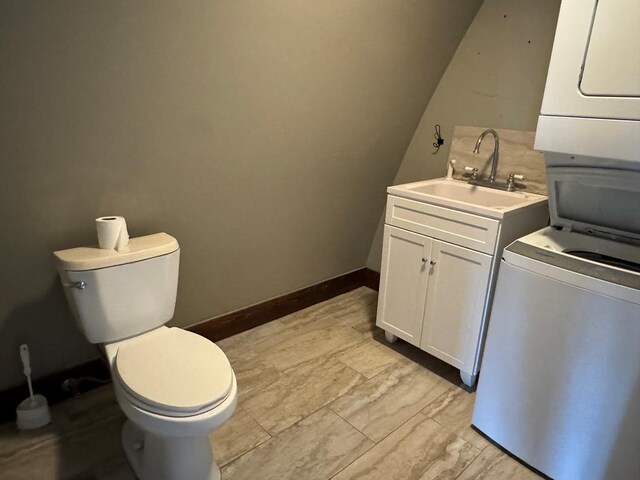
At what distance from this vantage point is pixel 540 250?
155cm

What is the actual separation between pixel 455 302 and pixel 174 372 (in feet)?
4.21

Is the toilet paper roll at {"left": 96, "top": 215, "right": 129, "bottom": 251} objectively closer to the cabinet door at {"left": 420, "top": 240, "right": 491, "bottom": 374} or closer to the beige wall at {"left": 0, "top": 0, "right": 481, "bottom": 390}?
the beige wall at {"left": 0, "top": 0, "right": 481, "bottom": 390}

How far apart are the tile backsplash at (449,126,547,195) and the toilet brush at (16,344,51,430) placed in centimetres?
229

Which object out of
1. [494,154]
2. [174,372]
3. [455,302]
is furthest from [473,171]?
[174,372]

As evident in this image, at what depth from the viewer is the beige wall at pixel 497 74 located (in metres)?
2.10

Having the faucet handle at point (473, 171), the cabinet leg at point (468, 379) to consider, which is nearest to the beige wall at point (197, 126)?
the faucet handle at point (473, 171)

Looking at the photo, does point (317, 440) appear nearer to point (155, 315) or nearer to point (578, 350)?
point (155, 315)

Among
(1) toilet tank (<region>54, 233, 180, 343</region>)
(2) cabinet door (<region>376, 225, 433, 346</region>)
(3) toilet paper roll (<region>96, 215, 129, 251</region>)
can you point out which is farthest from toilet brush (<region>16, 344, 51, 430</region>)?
(2) cabinet door (<region>376, 225, 433, 346</region>)

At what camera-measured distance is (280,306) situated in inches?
105

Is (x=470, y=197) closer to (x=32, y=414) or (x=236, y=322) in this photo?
(x=236, y=322)

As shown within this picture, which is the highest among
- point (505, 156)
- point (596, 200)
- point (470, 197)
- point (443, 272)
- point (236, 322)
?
point (505, 156)

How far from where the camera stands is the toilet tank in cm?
155

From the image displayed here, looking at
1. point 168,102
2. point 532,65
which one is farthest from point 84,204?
point 532,65

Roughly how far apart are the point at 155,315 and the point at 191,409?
55 cm
